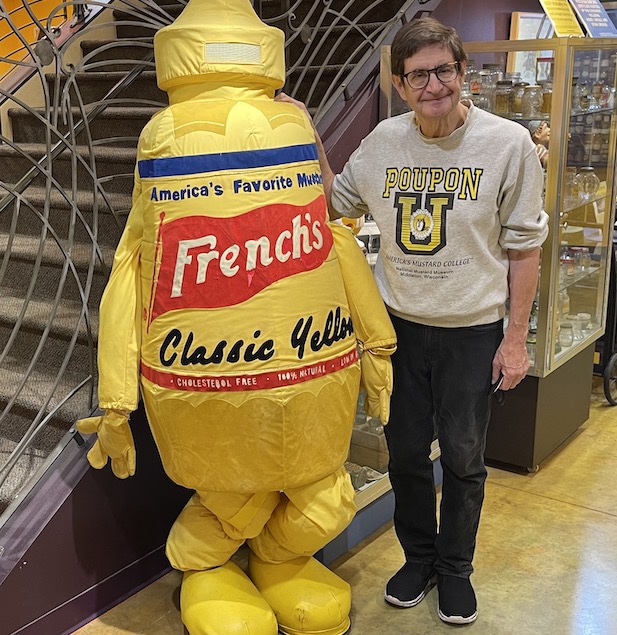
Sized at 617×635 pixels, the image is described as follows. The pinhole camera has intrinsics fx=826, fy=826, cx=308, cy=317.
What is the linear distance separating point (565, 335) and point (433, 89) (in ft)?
5.98

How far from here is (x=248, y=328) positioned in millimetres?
2006

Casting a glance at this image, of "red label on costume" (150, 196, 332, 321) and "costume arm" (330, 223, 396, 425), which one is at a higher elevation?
"red label on costume" (150, 196, 332, 321)

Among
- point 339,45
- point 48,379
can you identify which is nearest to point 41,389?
point 48,379

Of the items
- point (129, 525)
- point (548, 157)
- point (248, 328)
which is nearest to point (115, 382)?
point (248, 328)

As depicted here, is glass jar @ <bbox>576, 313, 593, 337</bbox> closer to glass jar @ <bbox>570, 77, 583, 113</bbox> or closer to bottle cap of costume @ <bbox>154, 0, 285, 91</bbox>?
glass jar @ <bbox>570, 77, 583, 113</bbox>

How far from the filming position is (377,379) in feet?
7.60

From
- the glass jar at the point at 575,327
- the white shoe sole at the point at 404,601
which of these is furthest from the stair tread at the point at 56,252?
the glass jar at the point at 575,327

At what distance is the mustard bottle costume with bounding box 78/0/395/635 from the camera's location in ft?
6.57

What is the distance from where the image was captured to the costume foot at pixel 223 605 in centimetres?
225

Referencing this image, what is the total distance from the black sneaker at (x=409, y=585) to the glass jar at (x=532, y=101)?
1.72m

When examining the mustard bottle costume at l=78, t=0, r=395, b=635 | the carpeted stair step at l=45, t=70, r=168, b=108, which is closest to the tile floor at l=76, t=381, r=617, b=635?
the mustard bottle costume at l=78, t=0, r=395, b=635

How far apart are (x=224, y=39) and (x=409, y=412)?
1176mm

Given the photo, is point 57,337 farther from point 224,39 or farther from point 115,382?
point 224,39

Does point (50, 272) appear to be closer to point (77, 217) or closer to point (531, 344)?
point (77, 217)
